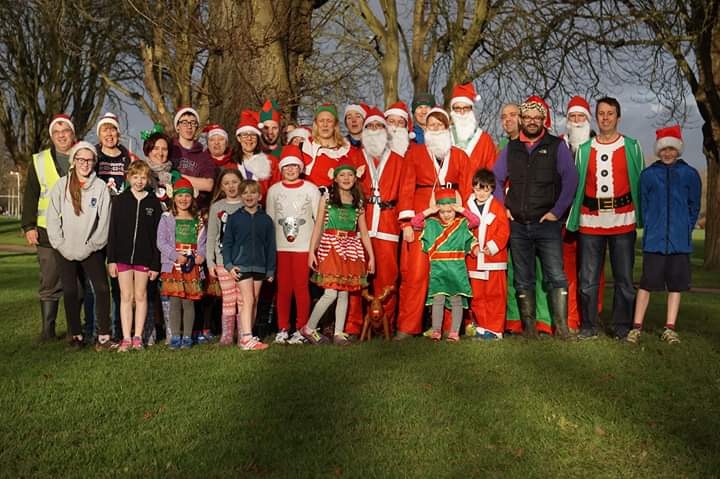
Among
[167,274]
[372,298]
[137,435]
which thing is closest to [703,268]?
[372,298]

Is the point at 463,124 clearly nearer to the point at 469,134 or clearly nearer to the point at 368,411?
the point at 469,134

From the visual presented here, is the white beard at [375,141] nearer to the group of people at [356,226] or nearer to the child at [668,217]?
the group of people at [356,226]

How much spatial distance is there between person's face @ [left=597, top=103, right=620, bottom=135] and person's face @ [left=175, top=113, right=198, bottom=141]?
3.74 meters

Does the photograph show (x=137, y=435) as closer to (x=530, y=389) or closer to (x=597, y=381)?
(x=530, y=389)

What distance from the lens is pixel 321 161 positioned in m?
6.91

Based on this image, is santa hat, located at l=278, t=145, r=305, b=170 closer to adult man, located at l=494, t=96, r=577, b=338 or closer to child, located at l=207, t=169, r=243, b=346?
child, located at l=207, t=169, r=243, b=346

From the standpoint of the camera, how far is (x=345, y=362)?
5734 mm

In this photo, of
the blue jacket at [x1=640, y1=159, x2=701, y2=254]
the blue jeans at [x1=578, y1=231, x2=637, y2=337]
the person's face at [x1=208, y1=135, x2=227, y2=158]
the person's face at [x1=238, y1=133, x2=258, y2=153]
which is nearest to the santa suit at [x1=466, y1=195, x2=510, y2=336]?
the blue jeans at [x1=578, y1=231, x2=637, y2=337]

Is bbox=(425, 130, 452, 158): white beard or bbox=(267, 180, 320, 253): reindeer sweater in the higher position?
bbox=(425, 130, 452, 158): white beard

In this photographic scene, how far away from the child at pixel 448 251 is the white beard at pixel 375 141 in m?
0.69

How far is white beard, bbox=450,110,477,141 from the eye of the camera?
700 centimetres

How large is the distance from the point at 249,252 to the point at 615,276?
3373mm

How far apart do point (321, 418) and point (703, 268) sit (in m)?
15.2

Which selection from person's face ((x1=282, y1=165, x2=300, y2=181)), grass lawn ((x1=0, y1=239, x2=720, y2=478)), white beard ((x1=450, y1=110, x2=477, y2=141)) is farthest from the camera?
white beard ((x1=450, y1=110, x2=477, y2=141))
